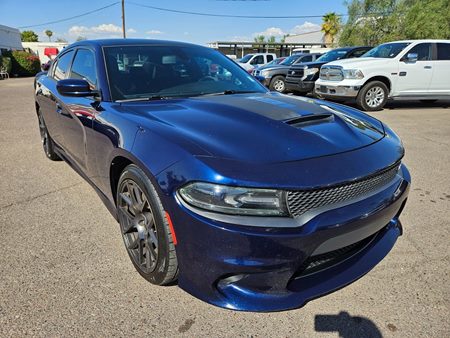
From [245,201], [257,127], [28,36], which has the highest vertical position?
[28,36]

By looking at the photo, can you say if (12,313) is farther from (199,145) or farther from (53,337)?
(199,145)

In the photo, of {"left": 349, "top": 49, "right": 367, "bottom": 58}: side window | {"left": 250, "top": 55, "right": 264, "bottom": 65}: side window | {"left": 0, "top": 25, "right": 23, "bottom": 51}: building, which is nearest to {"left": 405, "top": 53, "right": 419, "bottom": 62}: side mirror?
{"left": 349, "top": 49, "right": 367, "bottom": 58}: side window

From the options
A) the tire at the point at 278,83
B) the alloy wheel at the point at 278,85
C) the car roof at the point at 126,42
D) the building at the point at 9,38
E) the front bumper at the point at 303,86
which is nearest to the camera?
the car roof at the point at 126,42

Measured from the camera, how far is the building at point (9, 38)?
39344mm

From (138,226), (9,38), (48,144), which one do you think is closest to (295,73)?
(48,144)

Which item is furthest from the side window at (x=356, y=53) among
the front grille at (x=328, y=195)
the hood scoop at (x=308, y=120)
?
the front grille at (x=328, y=195)

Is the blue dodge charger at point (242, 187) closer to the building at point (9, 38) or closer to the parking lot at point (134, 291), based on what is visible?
the parking lot at point (134, 291)

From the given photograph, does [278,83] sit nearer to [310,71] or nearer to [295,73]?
[295,73]

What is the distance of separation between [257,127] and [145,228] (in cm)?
95

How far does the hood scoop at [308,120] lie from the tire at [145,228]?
0.96 meters

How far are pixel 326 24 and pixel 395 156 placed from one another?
5996 cm

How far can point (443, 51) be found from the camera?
9.53 metres

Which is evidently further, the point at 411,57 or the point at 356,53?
the point at 356,53

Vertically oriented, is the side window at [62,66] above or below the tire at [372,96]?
above
